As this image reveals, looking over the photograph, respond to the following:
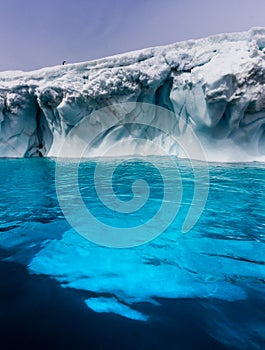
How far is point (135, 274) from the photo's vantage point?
2260 millimetres

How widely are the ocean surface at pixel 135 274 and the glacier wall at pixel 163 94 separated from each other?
5.27 meters

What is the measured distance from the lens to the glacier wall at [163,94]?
28.5 ft

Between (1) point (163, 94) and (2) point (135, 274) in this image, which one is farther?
(1) point (163, 94)

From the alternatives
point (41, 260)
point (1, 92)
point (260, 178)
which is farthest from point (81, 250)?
point (1, 92)

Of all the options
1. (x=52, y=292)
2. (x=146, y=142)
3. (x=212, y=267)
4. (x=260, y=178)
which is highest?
(x=146, y=142)

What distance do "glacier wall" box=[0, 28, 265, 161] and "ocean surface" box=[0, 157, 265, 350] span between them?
5.27 metres

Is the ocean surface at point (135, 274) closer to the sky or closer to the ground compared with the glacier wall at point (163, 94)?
closer to the ground

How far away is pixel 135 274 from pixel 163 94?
11.0 metres

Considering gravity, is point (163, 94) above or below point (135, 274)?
above

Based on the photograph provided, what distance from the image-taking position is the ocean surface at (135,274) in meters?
1.53

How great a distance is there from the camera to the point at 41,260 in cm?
251

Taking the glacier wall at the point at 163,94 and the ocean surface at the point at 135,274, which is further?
the glacier wall at the point at 163,94

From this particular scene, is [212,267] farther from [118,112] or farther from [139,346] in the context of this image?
[118,112]

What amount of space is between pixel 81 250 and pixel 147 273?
2.83ft
